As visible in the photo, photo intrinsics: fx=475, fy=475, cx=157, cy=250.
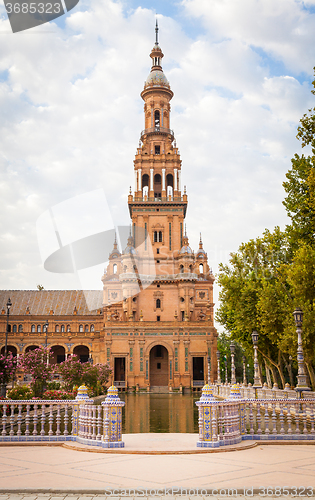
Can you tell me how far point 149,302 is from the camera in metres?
63.6

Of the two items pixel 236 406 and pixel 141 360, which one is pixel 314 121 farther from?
pixel 141 360

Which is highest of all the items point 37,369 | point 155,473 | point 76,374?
point 37,369

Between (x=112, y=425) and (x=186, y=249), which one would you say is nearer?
(x=112, y=425)

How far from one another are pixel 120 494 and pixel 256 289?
2630 cm

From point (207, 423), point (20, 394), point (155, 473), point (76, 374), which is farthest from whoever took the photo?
point (76, 374)

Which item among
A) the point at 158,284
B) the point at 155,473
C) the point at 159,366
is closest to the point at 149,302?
the point at 158,284

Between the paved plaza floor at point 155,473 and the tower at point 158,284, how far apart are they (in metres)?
46.5

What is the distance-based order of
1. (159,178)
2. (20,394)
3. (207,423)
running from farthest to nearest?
1. (159,178)
2. (20,394)
3. (207,423)

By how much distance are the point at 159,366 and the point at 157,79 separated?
42.6 metres

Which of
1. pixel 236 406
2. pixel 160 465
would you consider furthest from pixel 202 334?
pixel 160 465

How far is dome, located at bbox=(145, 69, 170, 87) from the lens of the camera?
72.4 metres

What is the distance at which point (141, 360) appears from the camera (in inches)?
2286

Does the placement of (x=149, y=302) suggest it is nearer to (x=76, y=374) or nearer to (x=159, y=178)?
(x=159, y=178)

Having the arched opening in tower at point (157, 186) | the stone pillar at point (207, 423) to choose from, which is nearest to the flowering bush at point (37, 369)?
the stone pillar at point (207, 423)
